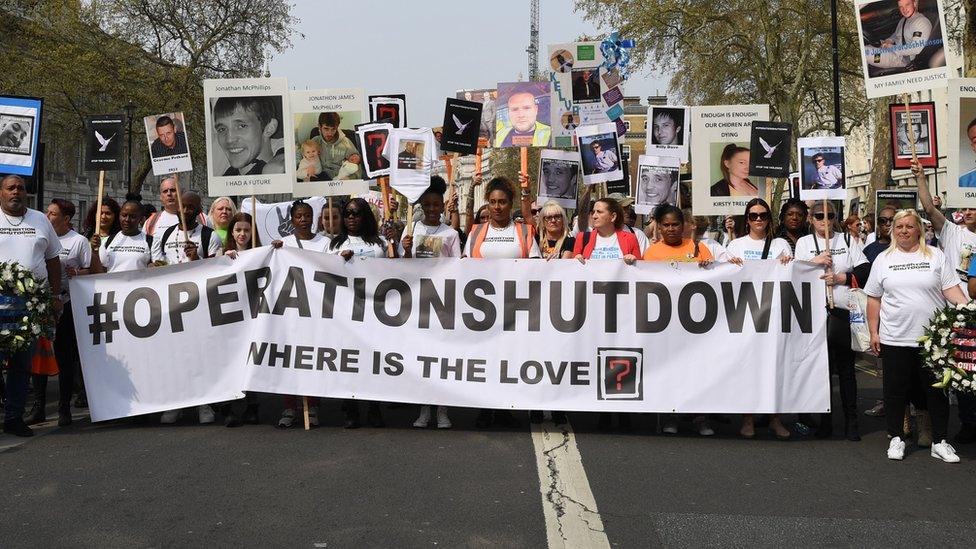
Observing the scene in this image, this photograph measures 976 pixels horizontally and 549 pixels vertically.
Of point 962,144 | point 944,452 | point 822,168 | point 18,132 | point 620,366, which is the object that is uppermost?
point 18,132

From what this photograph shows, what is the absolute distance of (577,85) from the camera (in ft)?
43.3

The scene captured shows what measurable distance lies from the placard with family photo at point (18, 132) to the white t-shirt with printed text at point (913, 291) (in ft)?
23.9

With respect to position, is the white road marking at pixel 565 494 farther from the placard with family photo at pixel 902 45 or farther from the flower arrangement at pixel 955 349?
the placard with family photo at pixel 902 45

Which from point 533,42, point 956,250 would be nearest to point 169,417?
point 956,250

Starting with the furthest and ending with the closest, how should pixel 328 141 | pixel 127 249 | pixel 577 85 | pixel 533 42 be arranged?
pixel 533 42
pixel 577 85
pixel 328 141
pixel 127 249

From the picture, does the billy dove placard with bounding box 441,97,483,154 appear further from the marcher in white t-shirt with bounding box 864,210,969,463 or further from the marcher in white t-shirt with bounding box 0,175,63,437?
the marcher in white t-shirt with bounding box 864,210,969,463

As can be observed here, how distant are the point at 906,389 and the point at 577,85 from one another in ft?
21.5

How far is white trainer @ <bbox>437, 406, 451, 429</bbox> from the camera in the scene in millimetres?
8438

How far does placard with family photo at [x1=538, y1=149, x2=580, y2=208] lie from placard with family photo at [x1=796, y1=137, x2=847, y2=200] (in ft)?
11.9

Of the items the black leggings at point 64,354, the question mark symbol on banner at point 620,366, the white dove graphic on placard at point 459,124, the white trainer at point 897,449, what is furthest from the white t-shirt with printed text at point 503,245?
the black leggings at point 64,354

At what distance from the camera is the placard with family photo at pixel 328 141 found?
9.76 metres

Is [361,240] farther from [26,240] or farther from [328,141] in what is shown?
[26,240]

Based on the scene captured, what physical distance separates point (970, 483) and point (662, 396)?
2256 millimetres

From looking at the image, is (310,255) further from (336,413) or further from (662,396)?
(662,396)
